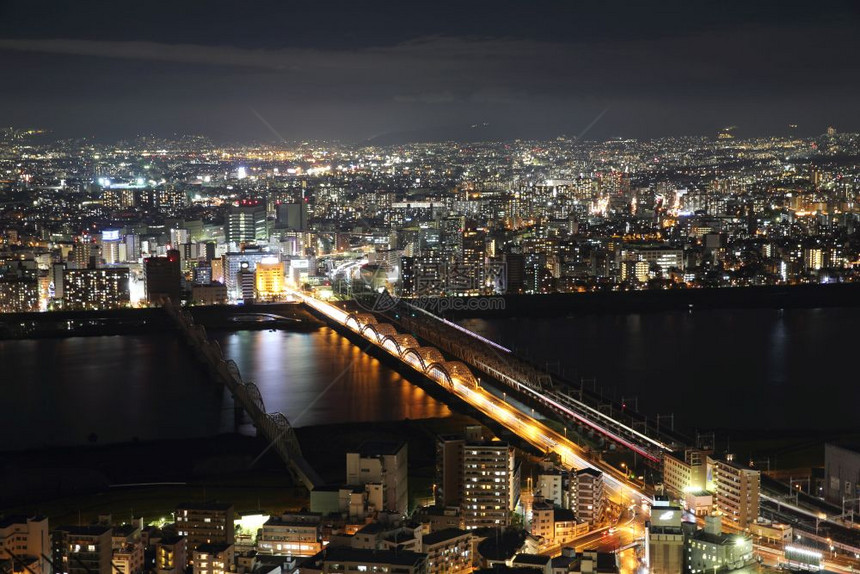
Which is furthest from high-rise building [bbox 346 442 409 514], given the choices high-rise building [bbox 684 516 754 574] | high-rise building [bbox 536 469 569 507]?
high-rise building [bbox 684 516 754 574]

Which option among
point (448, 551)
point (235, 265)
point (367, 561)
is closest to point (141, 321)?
point (235, 265)

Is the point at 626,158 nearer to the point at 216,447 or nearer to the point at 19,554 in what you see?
the point at 216,447

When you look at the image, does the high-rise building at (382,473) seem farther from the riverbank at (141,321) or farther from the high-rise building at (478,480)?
the riverbank at (141,321)

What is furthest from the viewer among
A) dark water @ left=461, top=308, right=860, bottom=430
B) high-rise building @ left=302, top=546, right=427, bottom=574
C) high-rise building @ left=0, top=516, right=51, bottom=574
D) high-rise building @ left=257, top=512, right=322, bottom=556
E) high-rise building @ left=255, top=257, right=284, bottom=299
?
high-rise building @ left=255, top=257, right=284, bottom=299

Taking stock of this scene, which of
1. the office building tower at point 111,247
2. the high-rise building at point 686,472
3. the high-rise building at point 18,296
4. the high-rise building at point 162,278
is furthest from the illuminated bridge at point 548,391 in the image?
the office building tower at point 111,247

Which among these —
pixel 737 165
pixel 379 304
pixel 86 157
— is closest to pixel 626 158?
pixel 737 165

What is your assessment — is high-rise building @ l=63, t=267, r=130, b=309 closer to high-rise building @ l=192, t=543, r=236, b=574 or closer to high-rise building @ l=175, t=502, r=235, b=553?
high-rise building @ l=175, t=502, r=235, b=553
